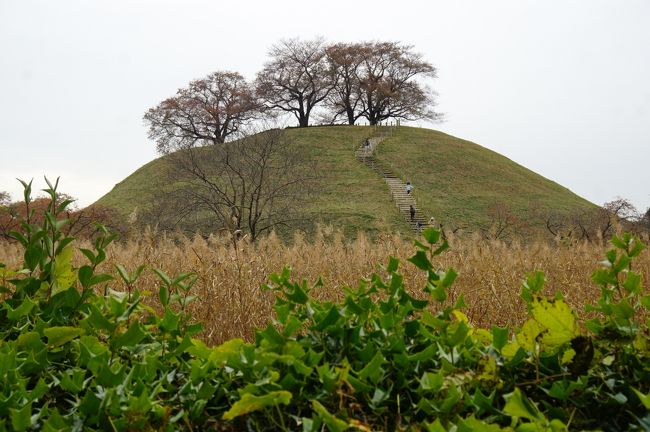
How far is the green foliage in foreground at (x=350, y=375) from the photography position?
3.62ft

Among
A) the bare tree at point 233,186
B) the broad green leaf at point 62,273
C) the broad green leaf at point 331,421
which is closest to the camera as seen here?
the broad green leaf at point 331,421

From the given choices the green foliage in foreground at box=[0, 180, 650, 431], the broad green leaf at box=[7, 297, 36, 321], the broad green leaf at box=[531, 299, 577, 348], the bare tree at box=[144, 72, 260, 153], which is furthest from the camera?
the bare tree at box=[144, 72, 260, 153]

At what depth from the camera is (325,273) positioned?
6074 mm

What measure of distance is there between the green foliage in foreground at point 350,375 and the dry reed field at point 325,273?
1303 millimetres

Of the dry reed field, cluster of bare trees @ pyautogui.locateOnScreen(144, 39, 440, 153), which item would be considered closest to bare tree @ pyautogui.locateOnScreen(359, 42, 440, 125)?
cluster of bare trees @ pyautogui.locateOnScreen(144, 39, 440, 153)

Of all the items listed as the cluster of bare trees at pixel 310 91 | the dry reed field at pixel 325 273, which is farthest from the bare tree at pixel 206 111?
the dry reed field at pixel 325 273

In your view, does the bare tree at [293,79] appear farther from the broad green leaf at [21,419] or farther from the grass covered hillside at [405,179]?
the broad green leaf at [21,419]

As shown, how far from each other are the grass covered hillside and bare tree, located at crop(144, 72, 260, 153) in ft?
24.7

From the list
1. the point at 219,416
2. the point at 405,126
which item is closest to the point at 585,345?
the point at 219,416

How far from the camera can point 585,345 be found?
3.95 feet

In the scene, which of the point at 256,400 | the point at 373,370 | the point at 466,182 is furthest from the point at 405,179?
the point at 256,400

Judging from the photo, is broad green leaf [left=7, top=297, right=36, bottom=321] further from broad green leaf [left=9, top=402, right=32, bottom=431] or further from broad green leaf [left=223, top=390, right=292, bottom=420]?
broad green leaf [left=223, top=390, right=292, bottom=420]

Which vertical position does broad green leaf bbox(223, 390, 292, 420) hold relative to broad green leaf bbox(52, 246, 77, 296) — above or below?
below

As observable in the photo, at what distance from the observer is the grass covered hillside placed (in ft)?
101
